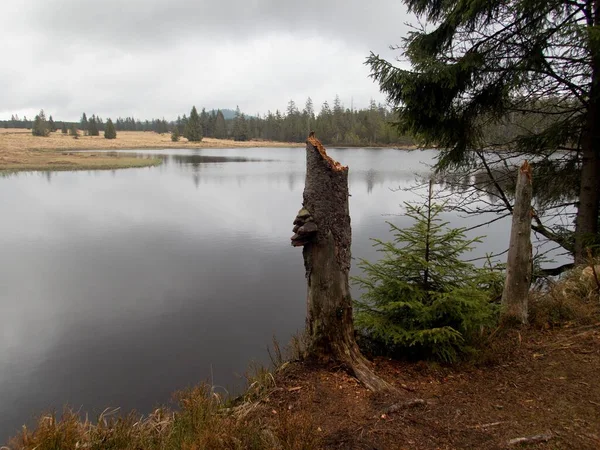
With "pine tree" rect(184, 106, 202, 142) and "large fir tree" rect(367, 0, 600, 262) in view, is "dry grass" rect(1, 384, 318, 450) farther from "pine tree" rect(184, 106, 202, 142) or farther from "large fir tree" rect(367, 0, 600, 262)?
"pine tree" rect(184, 106, 202, 142)

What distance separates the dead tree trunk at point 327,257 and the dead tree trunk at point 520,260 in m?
2.15

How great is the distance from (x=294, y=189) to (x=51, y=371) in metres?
20.2

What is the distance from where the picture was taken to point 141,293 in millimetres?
9727

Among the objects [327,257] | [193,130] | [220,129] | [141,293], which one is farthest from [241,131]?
[327,257]

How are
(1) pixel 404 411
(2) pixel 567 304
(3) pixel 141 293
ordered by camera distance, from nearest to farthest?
(1) pixel 404 411, (2) pixel 567 304, (3) pixel 141 293

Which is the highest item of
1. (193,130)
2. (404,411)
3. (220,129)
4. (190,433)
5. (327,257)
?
(220,129)

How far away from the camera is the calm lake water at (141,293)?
6.58m

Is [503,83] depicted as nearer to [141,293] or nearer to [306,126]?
[141,293]

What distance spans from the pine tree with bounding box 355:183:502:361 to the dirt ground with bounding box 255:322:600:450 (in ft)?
0.89

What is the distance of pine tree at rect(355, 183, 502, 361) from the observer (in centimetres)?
383

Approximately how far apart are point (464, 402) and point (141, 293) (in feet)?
27.8

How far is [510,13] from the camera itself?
5500 millimetres

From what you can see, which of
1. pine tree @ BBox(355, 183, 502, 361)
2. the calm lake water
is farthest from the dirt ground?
the calm lake water

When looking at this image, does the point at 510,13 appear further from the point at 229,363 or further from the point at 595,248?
the point at 229,363
